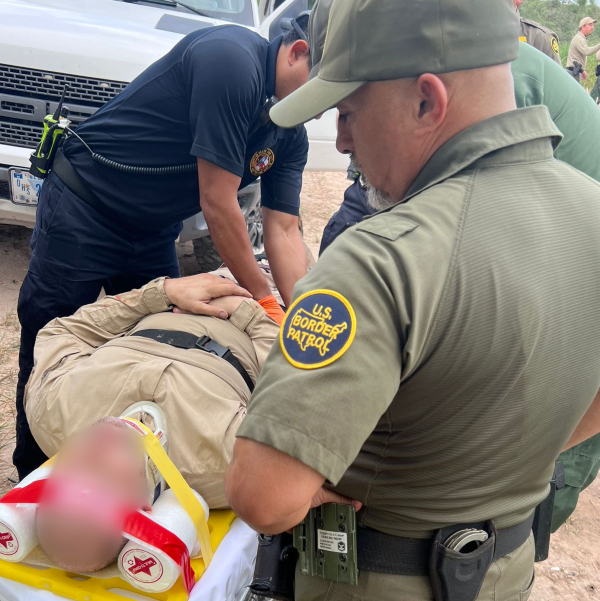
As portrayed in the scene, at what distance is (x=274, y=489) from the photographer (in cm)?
88

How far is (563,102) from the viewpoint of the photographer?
1953 millimetres

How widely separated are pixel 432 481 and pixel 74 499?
834mm

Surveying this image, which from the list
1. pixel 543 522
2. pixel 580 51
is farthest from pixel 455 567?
pixel 580 51

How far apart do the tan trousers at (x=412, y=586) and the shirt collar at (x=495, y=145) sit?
0.66m

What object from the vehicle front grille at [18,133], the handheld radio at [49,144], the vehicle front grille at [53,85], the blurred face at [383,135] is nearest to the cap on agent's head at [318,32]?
the blurred face at [383,135]

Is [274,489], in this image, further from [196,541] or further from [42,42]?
[42,42]

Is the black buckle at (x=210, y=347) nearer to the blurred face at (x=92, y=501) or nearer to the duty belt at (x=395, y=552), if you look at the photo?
the blurred face at (x=92, y=501)

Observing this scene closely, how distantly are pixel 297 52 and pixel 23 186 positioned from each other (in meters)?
1.99

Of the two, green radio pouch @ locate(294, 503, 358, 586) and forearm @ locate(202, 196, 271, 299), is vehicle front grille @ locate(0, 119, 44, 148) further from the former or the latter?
green radio pouch @ locate(294, 503, 358, 586)

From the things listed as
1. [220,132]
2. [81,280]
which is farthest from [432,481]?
[81,280]

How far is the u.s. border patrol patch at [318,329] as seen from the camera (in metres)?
0.84

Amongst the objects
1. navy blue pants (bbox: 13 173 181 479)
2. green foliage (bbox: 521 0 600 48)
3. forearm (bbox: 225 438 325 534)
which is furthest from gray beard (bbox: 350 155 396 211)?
green foliage (bbox: 521 0 600 48)

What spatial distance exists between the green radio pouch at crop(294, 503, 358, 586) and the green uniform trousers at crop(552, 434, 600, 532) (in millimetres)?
1140

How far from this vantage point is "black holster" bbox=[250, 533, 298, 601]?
1.26 meters
